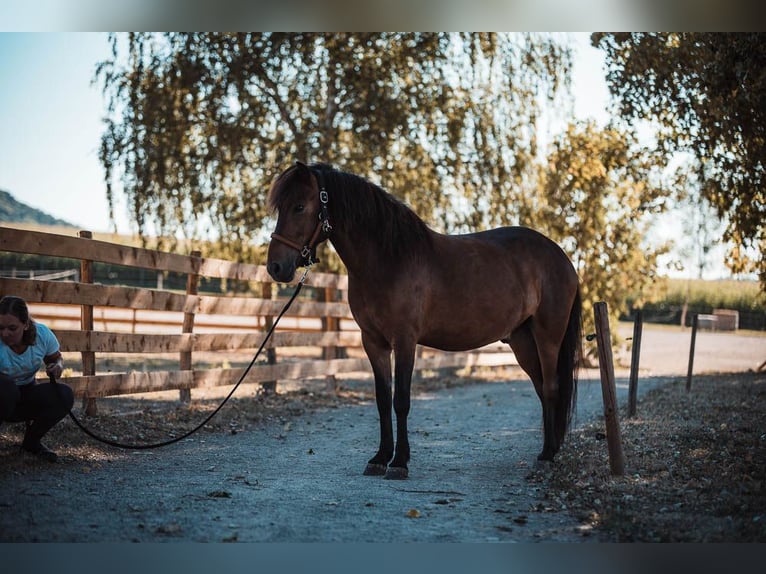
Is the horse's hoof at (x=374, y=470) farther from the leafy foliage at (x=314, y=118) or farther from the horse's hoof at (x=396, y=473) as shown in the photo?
the leafy foliage at (x=314, y=118)

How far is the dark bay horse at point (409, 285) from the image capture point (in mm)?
4598

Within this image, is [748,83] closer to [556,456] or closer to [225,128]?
[556,456]

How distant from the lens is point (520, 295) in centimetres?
522

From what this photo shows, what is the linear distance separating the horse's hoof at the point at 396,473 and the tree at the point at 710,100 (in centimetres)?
410

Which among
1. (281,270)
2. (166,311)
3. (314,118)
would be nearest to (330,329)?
(314,118)

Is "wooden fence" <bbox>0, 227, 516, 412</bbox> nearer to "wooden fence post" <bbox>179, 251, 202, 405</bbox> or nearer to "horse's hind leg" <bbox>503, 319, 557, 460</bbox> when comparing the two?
"wooden fence post" <bbox>179, 251, 202, 405</bbox>

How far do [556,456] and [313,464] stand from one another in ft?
5.50

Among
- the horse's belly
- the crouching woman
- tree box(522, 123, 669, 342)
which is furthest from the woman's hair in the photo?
tree box(522, 123, 669, 342)

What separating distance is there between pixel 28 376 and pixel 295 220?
1844 millimetres

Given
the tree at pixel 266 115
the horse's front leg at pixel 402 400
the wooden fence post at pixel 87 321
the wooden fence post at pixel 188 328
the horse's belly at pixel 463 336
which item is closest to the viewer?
the horse's front leg at pixel 402 400

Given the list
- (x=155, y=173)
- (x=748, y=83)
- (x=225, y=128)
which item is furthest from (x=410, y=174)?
(x=748, y=83)

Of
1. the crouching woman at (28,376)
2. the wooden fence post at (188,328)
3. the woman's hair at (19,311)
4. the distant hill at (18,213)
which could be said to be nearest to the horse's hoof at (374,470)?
the crouching woman at (28,376)

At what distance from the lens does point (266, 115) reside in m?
10.5

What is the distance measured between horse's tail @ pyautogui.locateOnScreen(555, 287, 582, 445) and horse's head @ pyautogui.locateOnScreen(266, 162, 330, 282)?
2.01m
